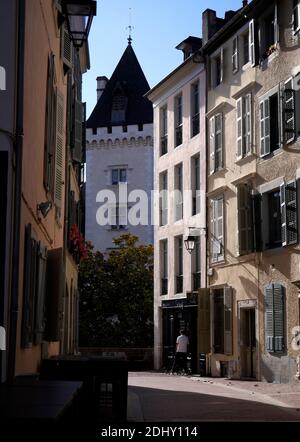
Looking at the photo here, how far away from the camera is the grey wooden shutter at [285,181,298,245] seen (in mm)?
21983

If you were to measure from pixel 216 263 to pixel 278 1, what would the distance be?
909cm

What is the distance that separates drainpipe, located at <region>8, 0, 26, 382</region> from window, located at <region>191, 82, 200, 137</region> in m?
22.6

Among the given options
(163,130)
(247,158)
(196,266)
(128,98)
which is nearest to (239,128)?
(247,158)

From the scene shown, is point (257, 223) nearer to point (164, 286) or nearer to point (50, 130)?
point (164, 286)

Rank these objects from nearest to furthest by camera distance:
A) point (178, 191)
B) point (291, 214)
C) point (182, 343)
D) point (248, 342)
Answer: point (291, 214)
point (248, 342)
point (182, 343)
point (178, 191)

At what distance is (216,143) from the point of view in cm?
2869

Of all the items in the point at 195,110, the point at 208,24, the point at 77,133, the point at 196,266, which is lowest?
the point at 196,266

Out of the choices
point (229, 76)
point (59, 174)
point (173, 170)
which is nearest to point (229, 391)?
point (59, 174)

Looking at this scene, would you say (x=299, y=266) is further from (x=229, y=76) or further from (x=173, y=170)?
(x=173, y=170)

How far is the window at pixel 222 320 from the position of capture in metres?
26.7

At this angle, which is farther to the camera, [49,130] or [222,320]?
[222,320]

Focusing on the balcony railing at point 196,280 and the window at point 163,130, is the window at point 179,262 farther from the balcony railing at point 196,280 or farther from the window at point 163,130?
the window at point 163,130

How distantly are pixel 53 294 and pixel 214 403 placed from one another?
500cm

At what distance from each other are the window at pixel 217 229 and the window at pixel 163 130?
649 cm
